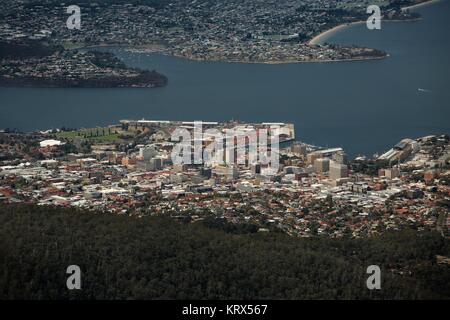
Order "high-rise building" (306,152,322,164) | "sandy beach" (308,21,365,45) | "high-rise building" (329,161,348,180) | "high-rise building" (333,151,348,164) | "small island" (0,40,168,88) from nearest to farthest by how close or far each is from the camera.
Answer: "high-rise building" (329,161,348,180) < "high-rise building" (333,151,348,164) < "high-rise building" (306,152,322,164) < "small island" (0,40,168,88) < "sandy beach" (308,21,365,45)

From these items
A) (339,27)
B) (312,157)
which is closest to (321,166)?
(312,157)

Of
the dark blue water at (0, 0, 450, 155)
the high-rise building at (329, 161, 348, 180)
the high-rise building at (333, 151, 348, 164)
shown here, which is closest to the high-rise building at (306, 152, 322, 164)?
the high-rise building at (333, 151, 348, 164)

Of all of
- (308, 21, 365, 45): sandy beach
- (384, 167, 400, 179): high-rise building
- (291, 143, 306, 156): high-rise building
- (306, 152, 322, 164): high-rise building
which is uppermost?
(308, 21, 365, 45): sandy beach

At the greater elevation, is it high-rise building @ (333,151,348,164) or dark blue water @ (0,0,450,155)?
dark blue water @ (0,0,450,155)

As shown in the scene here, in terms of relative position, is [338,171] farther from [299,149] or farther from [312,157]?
[299,149]

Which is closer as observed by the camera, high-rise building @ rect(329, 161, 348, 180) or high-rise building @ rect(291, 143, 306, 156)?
Result: high-rise building @ rect(329, 161, 348, 180)

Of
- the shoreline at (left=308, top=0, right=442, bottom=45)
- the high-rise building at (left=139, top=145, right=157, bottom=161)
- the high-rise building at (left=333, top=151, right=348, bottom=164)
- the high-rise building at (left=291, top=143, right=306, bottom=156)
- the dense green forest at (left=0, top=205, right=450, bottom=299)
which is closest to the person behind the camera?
the dense green forest at (left=0, top=205, right=450, bottom=299)

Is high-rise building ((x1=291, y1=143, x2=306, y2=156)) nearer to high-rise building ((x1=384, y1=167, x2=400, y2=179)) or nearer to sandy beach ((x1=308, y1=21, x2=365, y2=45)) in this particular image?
high-rise building ((x1=384, y1=167, x2=400, y2=179))
